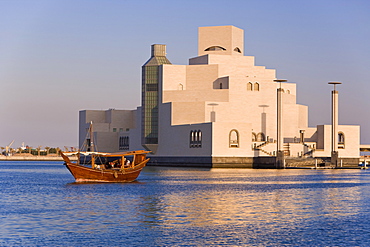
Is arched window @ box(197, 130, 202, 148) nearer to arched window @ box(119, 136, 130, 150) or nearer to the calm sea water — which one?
arched window @ box(119, 136, 130, 150)

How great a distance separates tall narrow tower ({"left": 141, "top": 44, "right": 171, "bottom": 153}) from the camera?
138m

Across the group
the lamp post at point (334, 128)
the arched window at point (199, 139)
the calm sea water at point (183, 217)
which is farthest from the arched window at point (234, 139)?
the calm sea water at point (183, 217)

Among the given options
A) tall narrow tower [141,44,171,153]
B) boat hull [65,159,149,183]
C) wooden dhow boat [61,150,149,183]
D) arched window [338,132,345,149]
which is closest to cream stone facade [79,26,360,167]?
tall narrow tower [141,44,171,153]

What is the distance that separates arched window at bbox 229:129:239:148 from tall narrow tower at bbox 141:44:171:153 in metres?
21.8

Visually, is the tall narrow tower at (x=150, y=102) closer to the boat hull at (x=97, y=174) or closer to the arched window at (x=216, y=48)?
the arched window at (x=216, y=48)

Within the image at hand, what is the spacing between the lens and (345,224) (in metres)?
36.6

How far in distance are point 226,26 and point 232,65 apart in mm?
8531

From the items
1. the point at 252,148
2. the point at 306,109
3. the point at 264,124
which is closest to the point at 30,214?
the point at 252,148

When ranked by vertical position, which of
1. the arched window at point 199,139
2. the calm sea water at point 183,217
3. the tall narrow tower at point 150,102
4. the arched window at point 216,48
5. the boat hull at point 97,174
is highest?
the arched window at point 216,48

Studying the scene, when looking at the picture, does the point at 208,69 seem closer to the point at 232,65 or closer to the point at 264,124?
the point at 232,65

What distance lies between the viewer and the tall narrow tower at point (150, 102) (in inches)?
5443

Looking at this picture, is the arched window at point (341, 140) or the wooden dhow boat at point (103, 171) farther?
the arched window at point (341, 140)

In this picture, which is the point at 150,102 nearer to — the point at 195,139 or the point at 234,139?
the point at 195,139

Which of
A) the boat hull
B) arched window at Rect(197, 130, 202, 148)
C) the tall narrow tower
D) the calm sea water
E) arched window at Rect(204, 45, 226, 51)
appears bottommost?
the calm sea water
